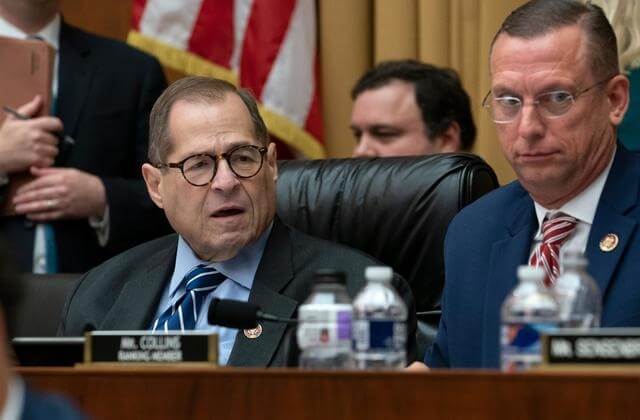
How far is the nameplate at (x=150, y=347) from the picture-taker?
2.28 m

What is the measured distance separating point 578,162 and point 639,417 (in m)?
1.11

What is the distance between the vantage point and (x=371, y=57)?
565cm

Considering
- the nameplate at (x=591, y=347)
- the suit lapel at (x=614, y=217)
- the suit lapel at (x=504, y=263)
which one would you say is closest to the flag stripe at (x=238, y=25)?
the suit lapel at (x=504, y=263)

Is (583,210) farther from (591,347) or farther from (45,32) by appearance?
(45,32)

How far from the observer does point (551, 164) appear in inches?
118

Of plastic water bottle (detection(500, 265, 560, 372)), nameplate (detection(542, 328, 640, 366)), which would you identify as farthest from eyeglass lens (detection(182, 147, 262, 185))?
nameplate (detection(542, 328, 640, 366))

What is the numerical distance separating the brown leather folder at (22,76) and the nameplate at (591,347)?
280 centimetres

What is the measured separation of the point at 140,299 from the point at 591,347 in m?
1.68

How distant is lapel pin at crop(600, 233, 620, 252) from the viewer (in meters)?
2.94

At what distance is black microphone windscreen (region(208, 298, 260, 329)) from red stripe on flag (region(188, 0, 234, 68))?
10.4ft

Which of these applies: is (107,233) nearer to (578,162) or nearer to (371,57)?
(371,57)

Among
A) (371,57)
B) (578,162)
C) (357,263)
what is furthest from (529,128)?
(371,57)

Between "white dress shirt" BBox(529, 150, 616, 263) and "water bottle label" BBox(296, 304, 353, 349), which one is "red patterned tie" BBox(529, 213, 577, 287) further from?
"water bottle label" BBox(296, 304, 353, 349)

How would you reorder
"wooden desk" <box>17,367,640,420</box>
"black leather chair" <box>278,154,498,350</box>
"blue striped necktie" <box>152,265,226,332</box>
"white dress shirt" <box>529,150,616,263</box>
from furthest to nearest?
"black leather chair" <box>278,154,498,350</box>
"blue striped necktie" <box>152,265,226,332</box>
"white dress shirt" <box>529,150,616,263</box>
"wooden desk" <box>17,367,640,420</box>
